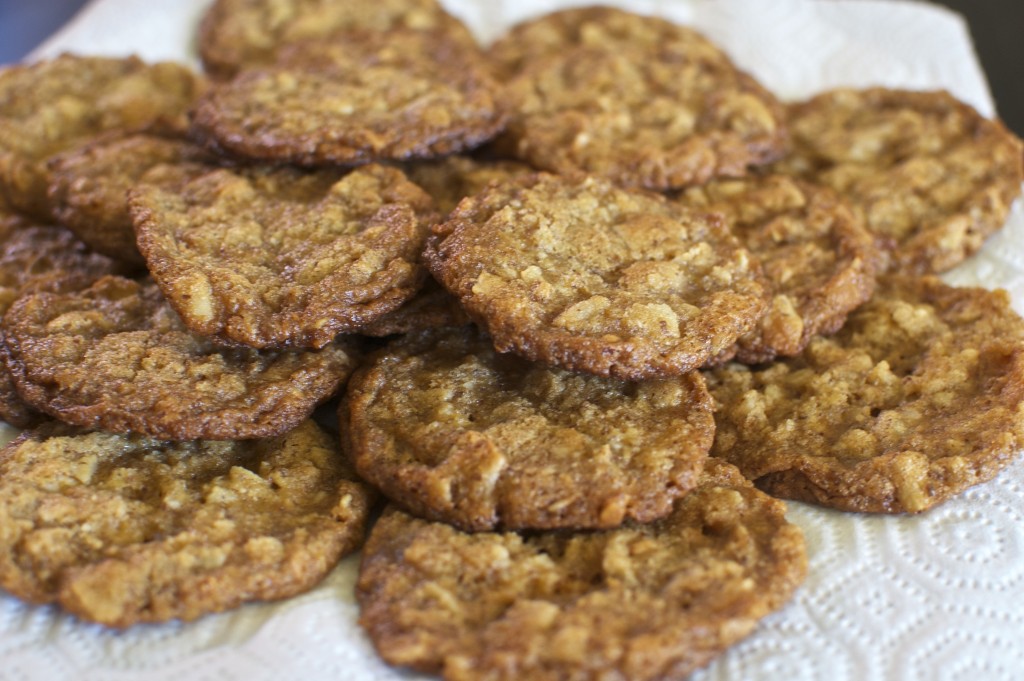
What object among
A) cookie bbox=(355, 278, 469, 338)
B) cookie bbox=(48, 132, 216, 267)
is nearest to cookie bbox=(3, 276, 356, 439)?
cookie bbox=(355, 278, 469, 338)

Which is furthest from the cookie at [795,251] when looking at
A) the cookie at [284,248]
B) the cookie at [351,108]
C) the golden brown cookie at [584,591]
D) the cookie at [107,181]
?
the cookie at [107,181]

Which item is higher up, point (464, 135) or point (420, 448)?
point (464, 135)

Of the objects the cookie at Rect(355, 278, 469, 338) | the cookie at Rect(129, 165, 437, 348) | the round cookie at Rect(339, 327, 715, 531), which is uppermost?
the cookie at Rect(129, 165, 437, 348)

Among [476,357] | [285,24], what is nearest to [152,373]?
[476,357]

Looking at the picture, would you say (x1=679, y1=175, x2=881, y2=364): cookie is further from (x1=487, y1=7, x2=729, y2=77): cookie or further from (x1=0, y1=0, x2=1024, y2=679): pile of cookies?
(x1=487, y1=7, x2=729, y2=77): cookie

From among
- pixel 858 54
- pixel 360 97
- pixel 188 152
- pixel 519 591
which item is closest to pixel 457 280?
pixel 519 591

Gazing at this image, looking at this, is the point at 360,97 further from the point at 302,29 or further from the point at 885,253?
the point at 885,253

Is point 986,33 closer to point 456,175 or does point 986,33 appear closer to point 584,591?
point 456,175

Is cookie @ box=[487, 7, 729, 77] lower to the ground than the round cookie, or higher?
higher
